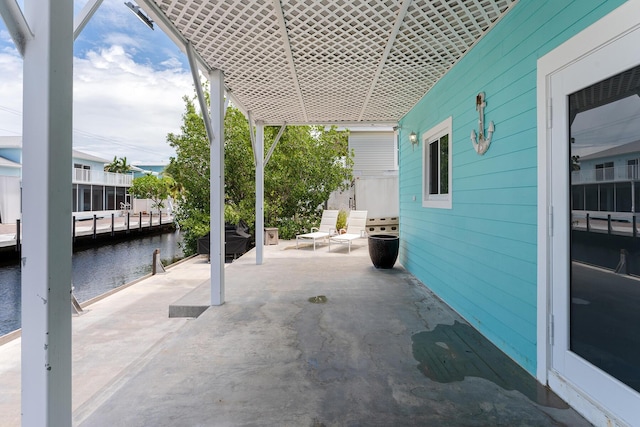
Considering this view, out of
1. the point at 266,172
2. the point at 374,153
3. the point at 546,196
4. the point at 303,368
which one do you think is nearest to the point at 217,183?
the point at 303,368

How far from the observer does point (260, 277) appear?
16.6 feet

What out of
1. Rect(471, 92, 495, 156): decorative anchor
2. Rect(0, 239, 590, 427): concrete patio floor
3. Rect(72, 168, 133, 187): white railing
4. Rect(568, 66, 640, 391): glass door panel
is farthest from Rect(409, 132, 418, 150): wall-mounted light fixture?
Rect(72, 168, 133, 187): white railing

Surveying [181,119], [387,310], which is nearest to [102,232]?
[181,119]

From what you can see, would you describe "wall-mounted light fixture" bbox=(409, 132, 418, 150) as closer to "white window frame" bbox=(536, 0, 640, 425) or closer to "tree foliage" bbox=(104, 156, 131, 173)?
"white window frame" bbox=(536, 0, 640, 425)

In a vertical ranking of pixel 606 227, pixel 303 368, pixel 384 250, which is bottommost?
pixel 303 368

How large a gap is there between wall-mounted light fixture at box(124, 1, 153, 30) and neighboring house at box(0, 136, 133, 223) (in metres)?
17.3

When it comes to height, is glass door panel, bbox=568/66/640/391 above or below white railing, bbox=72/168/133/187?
below

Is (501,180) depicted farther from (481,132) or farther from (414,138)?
(414,138)

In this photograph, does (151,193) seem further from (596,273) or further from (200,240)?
(596,273)

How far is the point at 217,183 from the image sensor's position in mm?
3617

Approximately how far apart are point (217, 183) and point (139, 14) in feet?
5.47

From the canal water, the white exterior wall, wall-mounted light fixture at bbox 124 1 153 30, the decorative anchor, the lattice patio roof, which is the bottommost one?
the canal water

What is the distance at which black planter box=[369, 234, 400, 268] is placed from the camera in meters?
5.44

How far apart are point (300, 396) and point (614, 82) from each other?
244 centimetres
